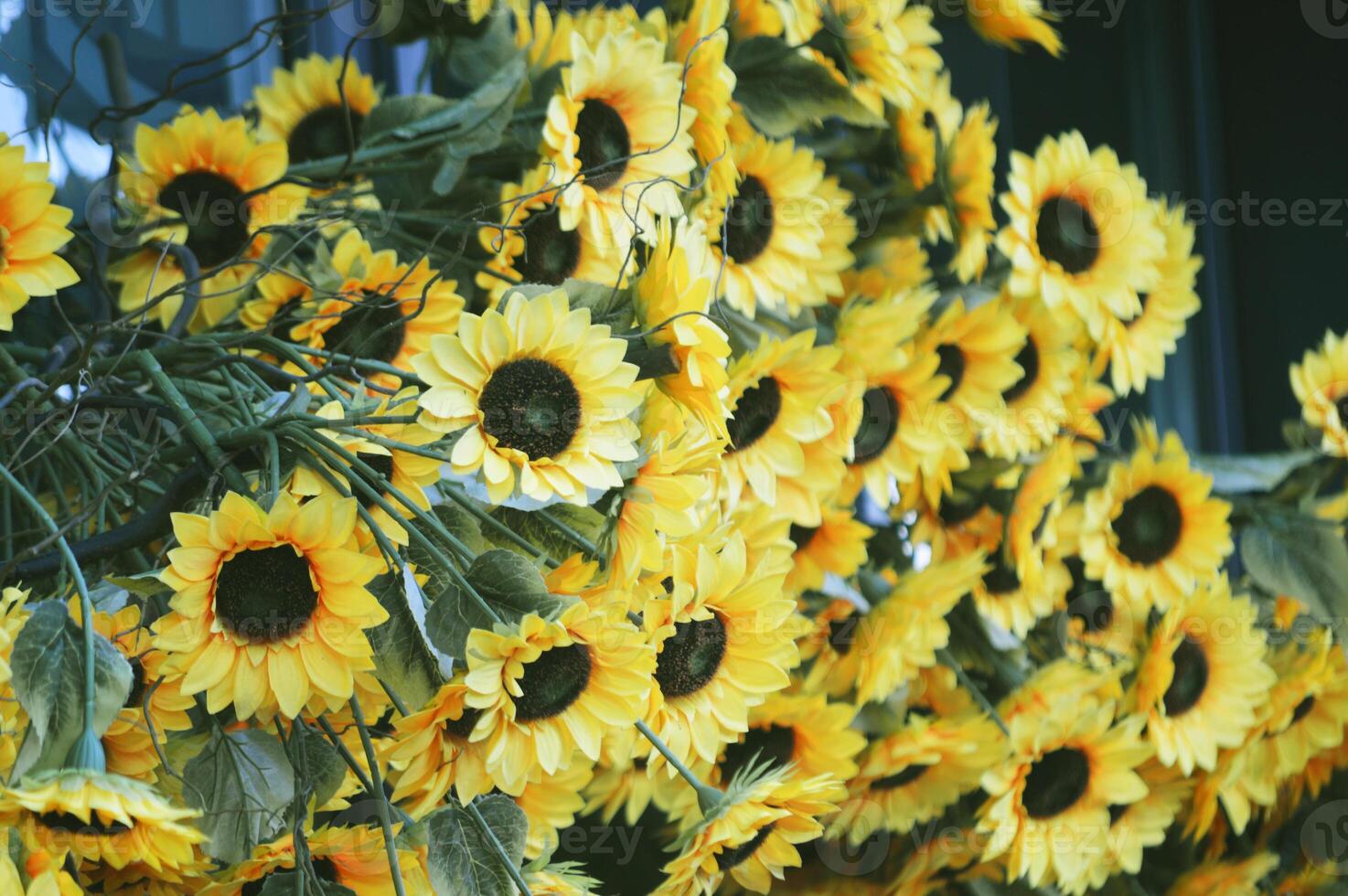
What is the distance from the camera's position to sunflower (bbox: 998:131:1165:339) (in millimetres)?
807

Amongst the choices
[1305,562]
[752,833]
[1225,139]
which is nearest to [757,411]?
[752,833]

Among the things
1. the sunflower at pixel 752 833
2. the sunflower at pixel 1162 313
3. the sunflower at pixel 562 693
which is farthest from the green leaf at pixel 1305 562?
the sunflower at pixel 562 693

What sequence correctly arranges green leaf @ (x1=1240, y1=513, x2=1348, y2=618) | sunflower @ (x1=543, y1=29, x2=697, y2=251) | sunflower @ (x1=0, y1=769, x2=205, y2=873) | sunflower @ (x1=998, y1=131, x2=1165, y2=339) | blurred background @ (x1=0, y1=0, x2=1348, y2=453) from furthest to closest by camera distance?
blurred background @ (x1=0, y1=0, x2=1348, y2=453) < green leaf @ (x1=1240, y1=513, x2=1348, y2=618) < sunflower @ (x1=998, y1=131, x2=1165, y2=339) < sunflower @ (x1=543, y1=29, x2=697, y2=251) < sunflower @ (x1=0, y1=769, x2=205, y2=873)

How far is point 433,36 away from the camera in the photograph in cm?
72

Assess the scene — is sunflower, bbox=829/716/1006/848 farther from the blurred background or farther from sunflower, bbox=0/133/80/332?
the blurred background

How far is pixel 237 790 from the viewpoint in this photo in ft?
1.42

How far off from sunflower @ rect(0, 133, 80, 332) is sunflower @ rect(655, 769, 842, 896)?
30 cm

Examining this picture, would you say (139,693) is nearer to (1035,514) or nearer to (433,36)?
(433,36)

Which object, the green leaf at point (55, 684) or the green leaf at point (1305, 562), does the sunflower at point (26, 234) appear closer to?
the green leaf at point (55, 684)

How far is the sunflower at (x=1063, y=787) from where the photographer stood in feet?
2.49

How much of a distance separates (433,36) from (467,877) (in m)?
0.47

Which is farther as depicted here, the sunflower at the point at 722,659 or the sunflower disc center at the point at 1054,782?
the sunflower disc center at the point at 1054,782

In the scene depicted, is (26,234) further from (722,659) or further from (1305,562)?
(1305,562)

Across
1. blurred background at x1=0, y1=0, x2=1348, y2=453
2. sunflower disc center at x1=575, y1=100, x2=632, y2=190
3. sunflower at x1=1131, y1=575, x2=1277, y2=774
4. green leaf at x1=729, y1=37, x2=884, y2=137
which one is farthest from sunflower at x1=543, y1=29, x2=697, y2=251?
blurred background at x1=0, y1=0, x2=1348, y2=453
